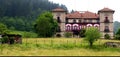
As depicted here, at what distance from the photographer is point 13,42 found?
50.1 m

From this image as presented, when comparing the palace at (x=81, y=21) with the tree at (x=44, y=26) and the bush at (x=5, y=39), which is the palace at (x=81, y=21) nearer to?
the tree at (x=44, y=26)

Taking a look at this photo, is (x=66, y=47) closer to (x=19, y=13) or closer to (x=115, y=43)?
(x=115, y=43)

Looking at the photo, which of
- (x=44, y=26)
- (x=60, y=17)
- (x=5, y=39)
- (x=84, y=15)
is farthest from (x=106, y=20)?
(x=5, y=39)

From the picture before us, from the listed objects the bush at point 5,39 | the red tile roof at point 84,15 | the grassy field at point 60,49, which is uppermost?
the red tile roof at point 84,15

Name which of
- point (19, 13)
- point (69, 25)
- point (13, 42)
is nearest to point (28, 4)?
point (19, 13)

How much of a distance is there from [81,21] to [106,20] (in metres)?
5.93

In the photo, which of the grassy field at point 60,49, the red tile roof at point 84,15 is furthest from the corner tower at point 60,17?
the grassy field at point 60,49

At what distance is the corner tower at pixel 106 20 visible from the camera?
81.2 meters

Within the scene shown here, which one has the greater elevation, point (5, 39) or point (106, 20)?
point (5, 39)

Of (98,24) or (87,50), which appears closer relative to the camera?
(87,50)

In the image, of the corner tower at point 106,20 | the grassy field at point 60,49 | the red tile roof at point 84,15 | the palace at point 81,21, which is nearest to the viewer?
the grassy field at point 60,49

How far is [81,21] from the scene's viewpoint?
274 ft

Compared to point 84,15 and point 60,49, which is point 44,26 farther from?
point 60,49

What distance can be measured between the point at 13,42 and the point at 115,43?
14.8 metres
